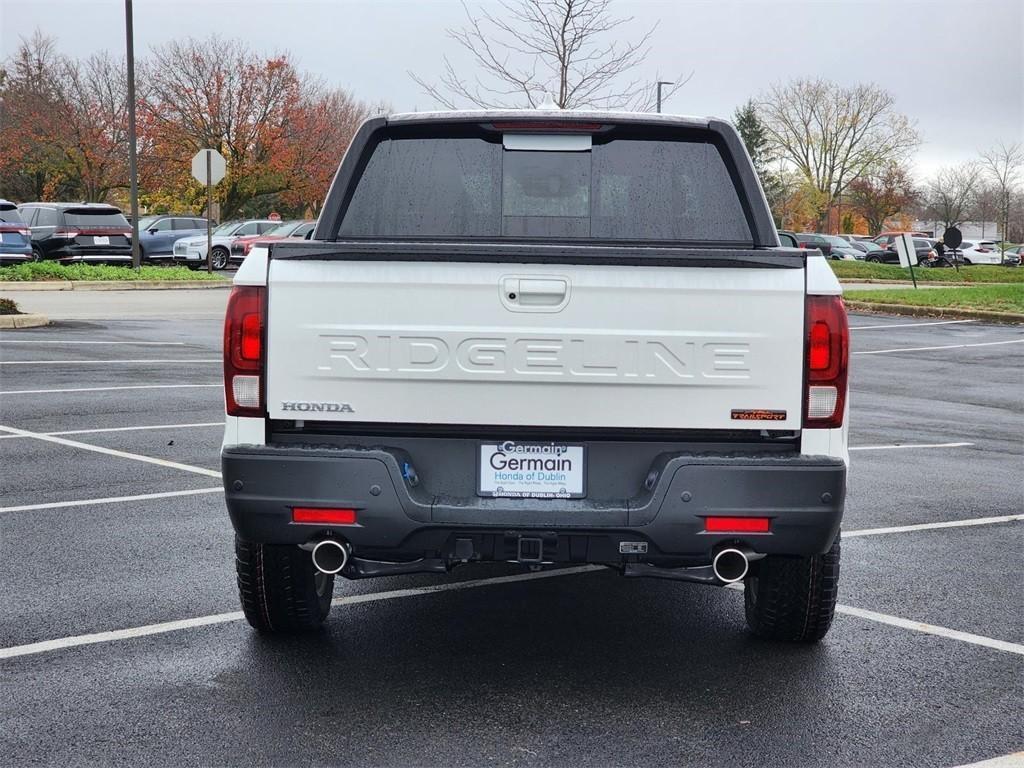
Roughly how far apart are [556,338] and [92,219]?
31.0 metres

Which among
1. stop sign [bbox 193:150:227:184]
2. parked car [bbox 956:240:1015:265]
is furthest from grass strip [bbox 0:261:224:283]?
parked car [bbox 956:240:1015:265]

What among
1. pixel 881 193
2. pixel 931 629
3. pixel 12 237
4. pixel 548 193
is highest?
pixel 881 193

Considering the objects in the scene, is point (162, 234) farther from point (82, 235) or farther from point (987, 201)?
point (987, 201)

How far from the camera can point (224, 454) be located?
4.55 meters

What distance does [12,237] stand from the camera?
29969mm

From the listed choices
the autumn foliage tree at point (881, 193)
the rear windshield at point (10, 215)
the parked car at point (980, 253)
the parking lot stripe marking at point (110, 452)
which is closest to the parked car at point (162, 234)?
the rear windshield at point (10, 215)

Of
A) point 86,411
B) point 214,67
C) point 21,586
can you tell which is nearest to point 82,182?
point 214,67

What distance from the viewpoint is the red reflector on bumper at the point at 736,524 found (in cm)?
443

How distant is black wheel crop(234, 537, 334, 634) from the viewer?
16.7 feet

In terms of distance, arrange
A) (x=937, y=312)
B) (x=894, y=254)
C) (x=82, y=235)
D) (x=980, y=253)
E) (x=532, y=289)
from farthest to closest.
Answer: (x=980, y=253)
(x=894, y=254)
(x=82, y=235)
(x=937, y=312)
(x=532, y=289)

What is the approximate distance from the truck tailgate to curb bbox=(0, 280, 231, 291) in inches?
979

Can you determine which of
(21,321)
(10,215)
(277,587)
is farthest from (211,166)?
(277,587)

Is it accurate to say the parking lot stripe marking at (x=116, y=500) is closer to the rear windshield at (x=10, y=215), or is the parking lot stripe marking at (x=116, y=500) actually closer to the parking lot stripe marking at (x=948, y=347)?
the parking lot stripe marking at (x=948, y=347)

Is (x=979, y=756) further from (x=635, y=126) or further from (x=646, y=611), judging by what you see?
(x=635, y=126)
